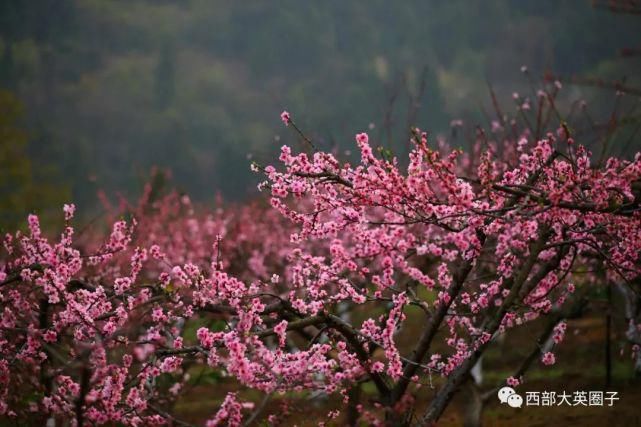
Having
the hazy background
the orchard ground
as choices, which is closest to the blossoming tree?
the orchard ground

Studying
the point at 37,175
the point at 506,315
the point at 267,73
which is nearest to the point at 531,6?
the point at 267,73

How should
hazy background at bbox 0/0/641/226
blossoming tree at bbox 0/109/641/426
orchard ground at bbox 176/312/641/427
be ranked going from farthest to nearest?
hazy background at bbox 0/0/641/226
orchard ground at bbox 176/312/641/427
blossoming tree at bbox 0/109/641/426

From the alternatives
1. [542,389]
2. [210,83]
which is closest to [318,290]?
[542,389]

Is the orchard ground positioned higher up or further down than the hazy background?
further down

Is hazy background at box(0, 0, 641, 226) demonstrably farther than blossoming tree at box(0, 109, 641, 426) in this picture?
Yes

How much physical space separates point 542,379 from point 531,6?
168m

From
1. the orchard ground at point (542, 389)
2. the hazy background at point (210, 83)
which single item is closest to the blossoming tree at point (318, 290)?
the orchard ground at point (542, 389)

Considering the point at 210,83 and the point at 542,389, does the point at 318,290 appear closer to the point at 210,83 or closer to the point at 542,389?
→ the point at 542,389

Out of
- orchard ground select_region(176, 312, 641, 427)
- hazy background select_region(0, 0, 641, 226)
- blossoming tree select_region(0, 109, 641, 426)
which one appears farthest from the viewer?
hazy background select_region(0, 0, 641, 226)

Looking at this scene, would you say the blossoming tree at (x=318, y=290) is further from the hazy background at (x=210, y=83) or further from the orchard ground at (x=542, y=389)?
the hazy background at (x=210, y=83)

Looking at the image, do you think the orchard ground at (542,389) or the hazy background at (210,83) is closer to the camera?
the orchard ground at (542,389)

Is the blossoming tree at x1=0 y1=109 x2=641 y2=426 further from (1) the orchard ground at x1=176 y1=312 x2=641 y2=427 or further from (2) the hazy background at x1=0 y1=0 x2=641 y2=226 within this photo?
(2) the hazy background at x1=0 y1=0 x2=641 y2=226

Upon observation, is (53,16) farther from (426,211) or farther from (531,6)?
(426,211)

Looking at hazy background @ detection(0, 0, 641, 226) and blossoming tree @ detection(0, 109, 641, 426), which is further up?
hazy background @ detection(0, 0, 641, 226)
